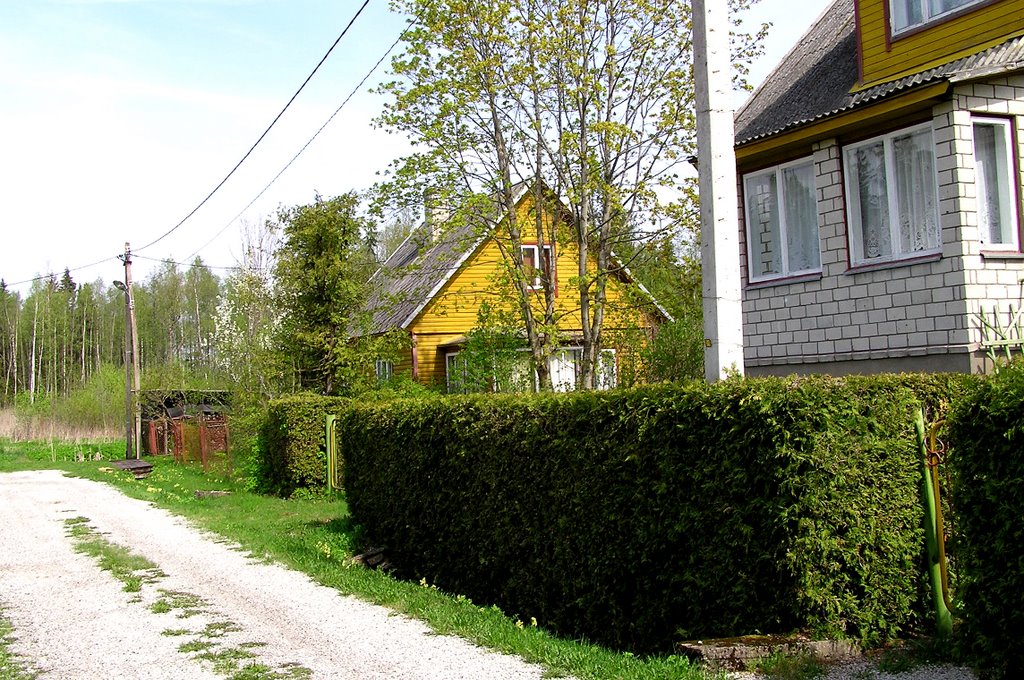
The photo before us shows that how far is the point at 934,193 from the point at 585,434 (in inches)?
228

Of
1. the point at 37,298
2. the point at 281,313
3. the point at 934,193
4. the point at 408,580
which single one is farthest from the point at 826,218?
the point at 37,298

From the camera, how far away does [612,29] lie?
1733cm

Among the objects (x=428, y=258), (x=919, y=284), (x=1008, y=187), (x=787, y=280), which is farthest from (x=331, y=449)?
(x=1008, y=187)

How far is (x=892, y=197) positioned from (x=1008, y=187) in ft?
4.15

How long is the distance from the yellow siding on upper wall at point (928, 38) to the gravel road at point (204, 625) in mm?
9098

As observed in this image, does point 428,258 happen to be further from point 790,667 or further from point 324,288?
point 790,667

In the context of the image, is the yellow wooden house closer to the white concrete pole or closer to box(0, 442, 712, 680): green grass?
box(0, 442, 712, 680): green grass

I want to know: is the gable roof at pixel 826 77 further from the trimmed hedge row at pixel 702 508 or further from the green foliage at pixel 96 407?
the green foliage at pixel 96 407

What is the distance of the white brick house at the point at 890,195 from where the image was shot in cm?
1075

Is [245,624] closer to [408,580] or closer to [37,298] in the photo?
[408,580]

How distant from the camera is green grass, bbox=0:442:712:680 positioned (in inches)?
256

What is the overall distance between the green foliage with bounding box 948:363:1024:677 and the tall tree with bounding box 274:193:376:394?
18571mm

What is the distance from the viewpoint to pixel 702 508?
6750mm

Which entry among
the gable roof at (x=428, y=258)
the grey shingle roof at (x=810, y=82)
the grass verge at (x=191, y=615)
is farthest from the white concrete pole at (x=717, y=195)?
the gable roof at (x=428, y=258)
